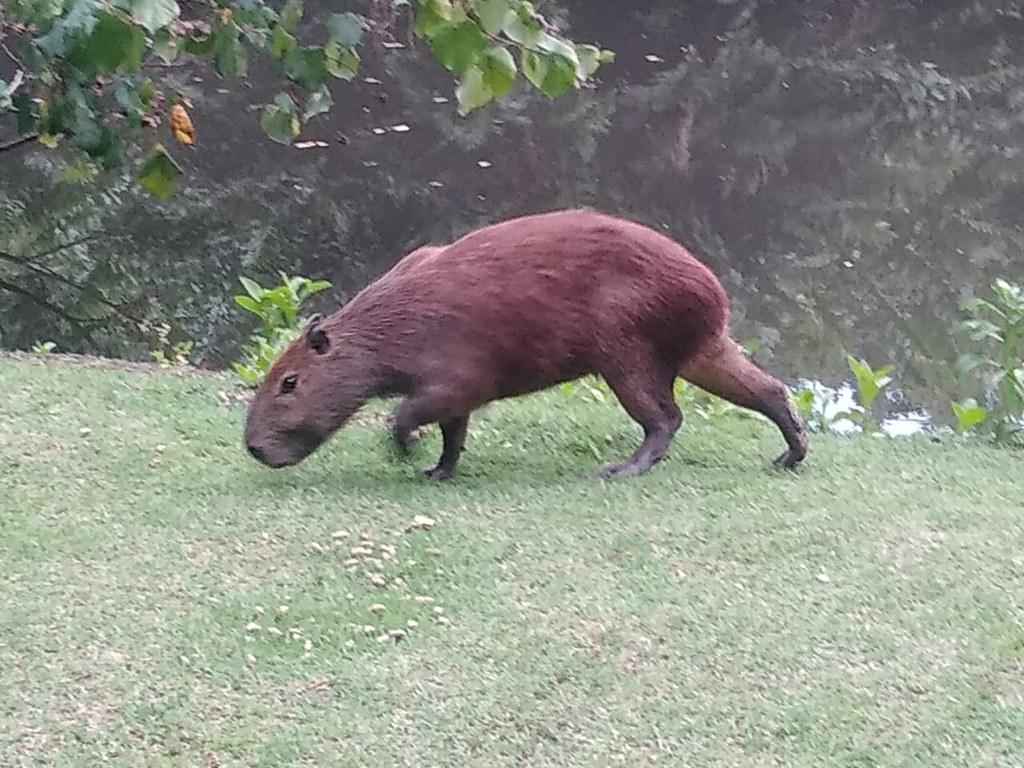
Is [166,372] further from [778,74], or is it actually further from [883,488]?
[778,74]

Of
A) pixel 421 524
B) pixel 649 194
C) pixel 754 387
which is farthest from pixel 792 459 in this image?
pixel 649 194

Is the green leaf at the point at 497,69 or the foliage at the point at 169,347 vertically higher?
the green leaf at the point at 497,69

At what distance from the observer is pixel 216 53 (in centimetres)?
266

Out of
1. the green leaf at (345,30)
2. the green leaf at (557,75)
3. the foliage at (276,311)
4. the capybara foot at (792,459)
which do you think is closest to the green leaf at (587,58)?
the green leaf at (557,75)

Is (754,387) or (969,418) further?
(969,418)

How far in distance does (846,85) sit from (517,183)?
440 centimetres

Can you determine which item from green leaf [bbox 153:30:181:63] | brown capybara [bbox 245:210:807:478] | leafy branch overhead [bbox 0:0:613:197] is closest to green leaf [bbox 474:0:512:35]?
leafy branch overhead [bbox 0:0:613:197]

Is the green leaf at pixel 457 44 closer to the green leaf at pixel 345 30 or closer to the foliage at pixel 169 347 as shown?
the green leaf at pixel 345 30

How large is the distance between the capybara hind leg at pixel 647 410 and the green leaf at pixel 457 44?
6.56 ft

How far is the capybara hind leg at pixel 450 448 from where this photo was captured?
3965mm

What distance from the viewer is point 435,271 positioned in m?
3.93

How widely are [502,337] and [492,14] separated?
188 centimetres

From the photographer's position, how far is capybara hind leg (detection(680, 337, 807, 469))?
4.03 metres

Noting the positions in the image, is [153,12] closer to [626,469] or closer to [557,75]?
[557,75]
